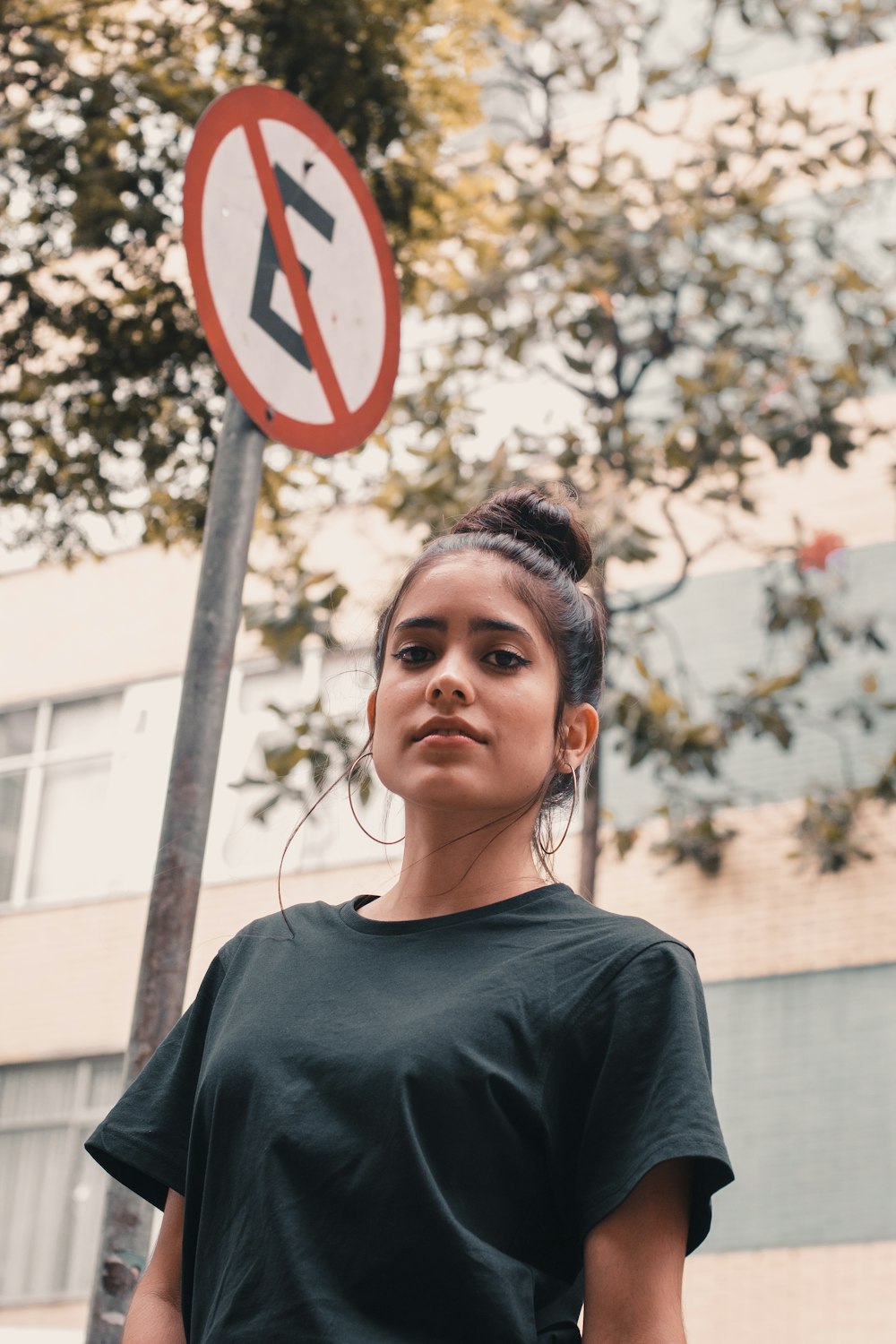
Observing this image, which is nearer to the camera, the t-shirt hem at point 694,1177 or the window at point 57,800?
the t-shirt hem at point 694,1177

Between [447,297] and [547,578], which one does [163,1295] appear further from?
[447,297]

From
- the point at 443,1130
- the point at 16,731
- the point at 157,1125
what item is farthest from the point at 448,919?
the point at 16,731

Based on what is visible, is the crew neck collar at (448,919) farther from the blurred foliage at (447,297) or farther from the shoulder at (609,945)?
the blurred foliage at (447,297)

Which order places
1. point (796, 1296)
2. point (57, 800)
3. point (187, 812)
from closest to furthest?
point (187, 812)
point (796, 1296)
point (57, 800)

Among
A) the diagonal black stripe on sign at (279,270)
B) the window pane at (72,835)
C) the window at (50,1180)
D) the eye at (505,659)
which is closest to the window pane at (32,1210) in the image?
the window at (50,1180)

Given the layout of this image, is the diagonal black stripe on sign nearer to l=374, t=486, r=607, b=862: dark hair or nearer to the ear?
l=374, t=486, r=607, b=862: dark hair

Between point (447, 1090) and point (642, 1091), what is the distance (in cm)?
19

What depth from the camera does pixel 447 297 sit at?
9.09m

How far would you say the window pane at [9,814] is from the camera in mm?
15148

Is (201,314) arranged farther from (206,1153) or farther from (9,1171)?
(9,1171)

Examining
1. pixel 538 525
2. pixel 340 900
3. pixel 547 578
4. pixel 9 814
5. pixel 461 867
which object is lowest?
pixel 461 867

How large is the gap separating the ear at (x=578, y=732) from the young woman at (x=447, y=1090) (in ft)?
0.04

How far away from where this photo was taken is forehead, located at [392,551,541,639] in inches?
83.8

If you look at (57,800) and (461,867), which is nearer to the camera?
(461,867)
